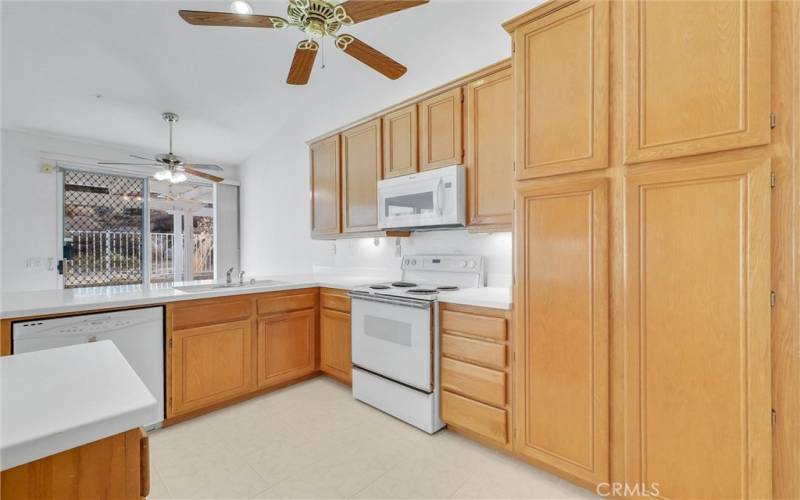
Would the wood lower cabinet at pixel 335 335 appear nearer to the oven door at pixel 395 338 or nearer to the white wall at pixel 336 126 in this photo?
the oven door at pixel 395 338

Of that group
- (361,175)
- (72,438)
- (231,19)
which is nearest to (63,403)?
(72,438)

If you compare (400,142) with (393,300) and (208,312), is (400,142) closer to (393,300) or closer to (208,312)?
(393,300)

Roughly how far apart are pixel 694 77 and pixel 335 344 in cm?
283

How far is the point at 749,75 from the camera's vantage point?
1294mm

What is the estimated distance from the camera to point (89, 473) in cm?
62

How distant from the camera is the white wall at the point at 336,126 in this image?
2686mm

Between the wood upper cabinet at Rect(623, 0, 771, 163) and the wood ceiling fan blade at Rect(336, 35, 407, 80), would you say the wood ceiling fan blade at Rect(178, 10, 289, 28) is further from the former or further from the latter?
the wood upper cabinet at Rect(623, 0, 771, 163)

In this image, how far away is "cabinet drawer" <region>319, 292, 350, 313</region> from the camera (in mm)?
2971

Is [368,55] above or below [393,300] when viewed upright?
above

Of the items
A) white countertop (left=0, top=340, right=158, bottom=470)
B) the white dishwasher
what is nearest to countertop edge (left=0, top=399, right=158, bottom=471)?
white countertop (left=0, top=340, right=158, bottom=470)

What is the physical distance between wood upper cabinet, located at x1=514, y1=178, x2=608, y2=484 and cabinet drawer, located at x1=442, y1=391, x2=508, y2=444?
108 mm

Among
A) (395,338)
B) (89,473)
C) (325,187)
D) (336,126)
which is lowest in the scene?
(395,338)

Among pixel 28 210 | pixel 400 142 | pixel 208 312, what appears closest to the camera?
pixel 208 312

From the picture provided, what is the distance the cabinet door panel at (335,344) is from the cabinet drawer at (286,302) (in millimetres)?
163
